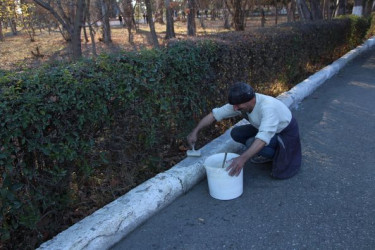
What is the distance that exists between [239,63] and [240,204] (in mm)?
2693

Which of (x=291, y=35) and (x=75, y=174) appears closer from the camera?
(x=75, y=174)

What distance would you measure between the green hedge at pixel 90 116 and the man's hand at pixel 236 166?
96 cm

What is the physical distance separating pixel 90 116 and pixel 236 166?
137 cm

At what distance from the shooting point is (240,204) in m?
3.36

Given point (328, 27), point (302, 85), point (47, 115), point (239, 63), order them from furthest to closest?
point (328, 27)
point (302, 85)
point (239, 63)
point (47, 115)

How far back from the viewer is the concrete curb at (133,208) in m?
2.62

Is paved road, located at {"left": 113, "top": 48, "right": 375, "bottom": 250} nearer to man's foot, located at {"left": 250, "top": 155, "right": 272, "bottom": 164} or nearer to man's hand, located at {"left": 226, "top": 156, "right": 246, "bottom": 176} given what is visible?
man's foot, located at {"left": 250, "top": 155, "right": 272, "bottom": 164}

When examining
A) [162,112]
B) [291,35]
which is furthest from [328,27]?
[162,112]

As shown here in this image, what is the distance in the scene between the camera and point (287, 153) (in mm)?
3656

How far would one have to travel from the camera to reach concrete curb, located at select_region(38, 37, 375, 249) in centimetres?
262

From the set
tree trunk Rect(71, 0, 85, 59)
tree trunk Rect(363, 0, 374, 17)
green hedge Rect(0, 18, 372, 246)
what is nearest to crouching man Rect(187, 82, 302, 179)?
green hedge Rect(0, 18, 372, 246)

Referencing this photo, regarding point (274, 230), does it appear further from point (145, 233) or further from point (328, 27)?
point (328, 27)

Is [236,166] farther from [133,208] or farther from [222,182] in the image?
[133,208]

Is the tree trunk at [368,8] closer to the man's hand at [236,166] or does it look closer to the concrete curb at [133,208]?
the concrete curb at [133,208]
